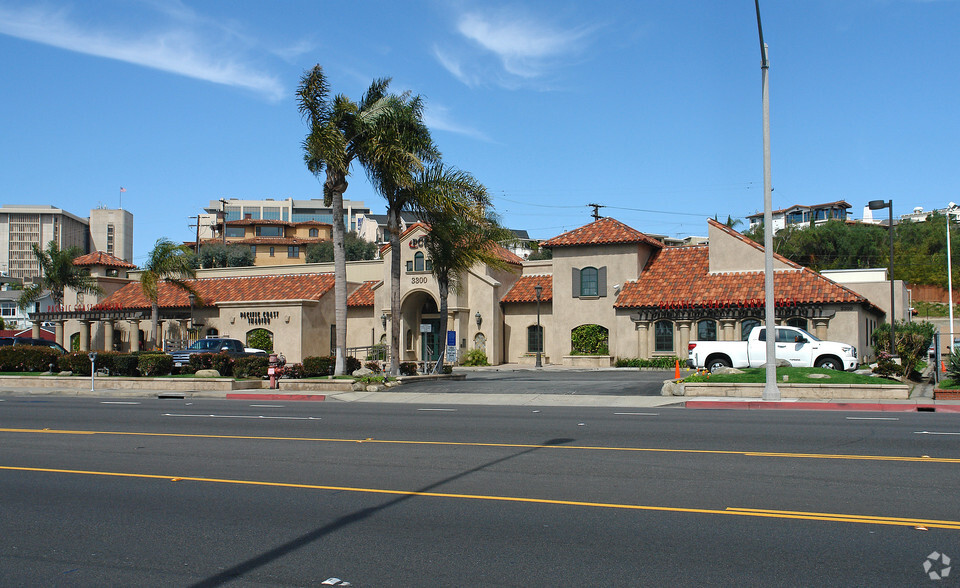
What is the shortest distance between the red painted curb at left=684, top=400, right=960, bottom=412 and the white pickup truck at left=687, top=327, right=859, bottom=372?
775cm

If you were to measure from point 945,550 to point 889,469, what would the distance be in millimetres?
3829

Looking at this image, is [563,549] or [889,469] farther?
[889,469]

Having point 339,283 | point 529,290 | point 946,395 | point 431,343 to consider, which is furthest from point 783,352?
point 431,343

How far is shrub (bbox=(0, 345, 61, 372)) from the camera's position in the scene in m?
33.7

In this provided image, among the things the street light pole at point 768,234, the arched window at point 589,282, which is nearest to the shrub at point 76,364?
the arched window at point 589,282

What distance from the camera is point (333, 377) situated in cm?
2762

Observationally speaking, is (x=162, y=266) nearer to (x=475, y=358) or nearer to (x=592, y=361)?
→ (x=475, y=358)

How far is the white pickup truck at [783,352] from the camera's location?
92.0ft

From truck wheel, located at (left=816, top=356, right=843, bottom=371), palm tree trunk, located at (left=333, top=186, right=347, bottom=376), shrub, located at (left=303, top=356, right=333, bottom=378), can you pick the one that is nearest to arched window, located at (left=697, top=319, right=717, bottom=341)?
truck wheel, located at (left=816, top=356, right=843, bottom=371)

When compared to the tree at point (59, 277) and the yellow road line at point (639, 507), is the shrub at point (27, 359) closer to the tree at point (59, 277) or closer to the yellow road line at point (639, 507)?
the tree at point (59, 277)

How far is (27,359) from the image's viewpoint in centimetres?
→ 3384

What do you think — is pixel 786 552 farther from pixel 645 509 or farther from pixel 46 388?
pixel 46 388

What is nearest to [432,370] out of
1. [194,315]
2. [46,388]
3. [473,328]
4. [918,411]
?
[473,328]

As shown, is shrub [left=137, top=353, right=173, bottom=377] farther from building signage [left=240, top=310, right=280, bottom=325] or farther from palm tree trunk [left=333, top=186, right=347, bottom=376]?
building signage [left=240, top=310, right=280, bottom=325]
